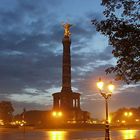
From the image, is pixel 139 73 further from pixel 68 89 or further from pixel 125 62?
pixel 68 89

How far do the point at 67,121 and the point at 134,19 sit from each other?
102398 millimetres

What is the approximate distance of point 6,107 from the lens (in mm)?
158875

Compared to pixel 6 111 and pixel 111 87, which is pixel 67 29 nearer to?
pixel 6 111

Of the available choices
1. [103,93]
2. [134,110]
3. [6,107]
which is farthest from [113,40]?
[134,110]

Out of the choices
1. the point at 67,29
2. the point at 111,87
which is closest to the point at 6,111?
the point at 67,29

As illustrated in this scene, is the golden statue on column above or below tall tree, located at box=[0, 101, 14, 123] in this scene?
above

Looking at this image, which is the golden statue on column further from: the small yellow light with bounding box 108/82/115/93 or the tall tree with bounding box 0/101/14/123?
the small yellow light with bounding box 108/82/115/93

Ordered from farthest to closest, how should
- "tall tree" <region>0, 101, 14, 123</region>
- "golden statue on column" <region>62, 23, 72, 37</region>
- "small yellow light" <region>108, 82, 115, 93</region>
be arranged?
"tall tree" <region>0, 101, 14, 123</region> → "golden statue on column" <region>62, 23, 72, 37</region> → "small yellow light" <region>108, 82, 115, 93</region>

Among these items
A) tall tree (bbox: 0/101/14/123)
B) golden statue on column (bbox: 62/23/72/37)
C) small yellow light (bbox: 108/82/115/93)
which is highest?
golden statue on column (bbox: 62/23/72/37)

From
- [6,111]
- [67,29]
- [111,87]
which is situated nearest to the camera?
[111,87]

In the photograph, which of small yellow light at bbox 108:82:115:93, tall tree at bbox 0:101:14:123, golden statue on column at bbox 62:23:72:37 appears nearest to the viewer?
small yellow light at bbox 108:82:115:93

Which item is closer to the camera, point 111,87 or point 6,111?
point 111,87

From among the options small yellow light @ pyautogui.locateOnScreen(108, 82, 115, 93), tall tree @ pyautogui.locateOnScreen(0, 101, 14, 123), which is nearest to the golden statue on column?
tall tree @ pyautogui.locateOnScreen(0, 101, 14, 123)

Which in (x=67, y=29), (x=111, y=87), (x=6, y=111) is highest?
(x=67, y=29)
